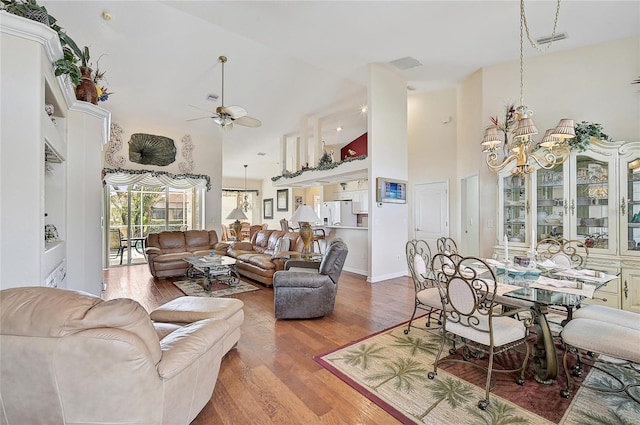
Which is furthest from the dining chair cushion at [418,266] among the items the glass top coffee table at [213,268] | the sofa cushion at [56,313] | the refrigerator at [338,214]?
the refrigerator at [338,214]

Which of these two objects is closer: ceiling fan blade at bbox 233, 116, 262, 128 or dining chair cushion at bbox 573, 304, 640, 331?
dining chair cushion at bbox 573, 304, 640, 331

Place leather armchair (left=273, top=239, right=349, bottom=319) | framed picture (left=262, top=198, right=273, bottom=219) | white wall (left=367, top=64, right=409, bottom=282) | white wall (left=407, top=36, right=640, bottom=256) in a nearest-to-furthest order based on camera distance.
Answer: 1. leather armchair (left=273, top=239, right=349, bottom=319)
2. white wall (left=407, top=36, right=640, bottom=256)
3. white wall (left=367, top=64, right=409, bottom=282)
4. framed picture (left=262, top=198, right=273, bottom=219)

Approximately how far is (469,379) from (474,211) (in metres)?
4.62

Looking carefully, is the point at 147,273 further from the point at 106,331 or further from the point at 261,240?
the point at 106,331

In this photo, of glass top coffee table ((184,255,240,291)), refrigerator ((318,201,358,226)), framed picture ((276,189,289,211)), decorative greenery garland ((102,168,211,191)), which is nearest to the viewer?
glass top coffee table ((184,255,240,291))

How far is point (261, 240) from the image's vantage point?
657 centimetres

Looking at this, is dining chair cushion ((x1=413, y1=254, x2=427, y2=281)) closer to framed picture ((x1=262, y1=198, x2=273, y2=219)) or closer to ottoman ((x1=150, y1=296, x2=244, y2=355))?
ottoman ((x1=150, y1=296, x2=244, y2=355))

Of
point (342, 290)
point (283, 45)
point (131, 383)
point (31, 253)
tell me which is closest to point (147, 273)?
point (342, 290)

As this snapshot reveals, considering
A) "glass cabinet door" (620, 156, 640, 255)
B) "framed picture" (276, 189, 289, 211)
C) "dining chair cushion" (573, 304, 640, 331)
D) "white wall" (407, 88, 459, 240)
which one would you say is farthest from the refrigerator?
"dining chair cushion" (573, 304, 640, 331)

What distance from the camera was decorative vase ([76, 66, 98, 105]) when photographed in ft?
10.5

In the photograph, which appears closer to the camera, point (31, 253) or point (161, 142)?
point (31, 253)

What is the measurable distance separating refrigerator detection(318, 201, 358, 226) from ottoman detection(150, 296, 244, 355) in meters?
5.66

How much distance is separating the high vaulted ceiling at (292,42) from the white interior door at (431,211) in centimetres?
214

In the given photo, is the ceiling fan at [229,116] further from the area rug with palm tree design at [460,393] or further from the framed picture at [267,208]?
the framed picture at [267,208]
